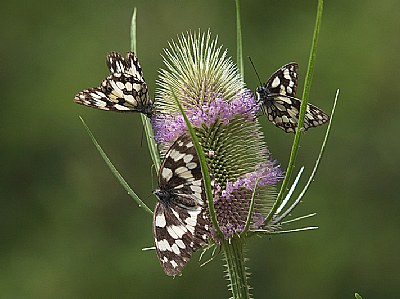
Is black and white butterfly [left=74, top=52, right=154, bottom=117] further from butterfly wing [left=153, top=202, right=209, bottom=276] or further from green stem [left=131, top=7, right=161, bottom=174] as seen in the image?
butterfly wing [left=153, top=202, right=209, bottom=276]

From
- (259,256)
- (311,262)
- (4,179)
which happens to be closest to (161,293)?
(259,256)

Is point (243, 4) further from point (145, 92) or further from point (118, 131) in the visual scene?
point (145, 92)

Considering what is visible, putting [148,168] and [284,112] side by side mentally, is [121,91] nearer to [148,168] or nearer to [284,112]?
[284,112]

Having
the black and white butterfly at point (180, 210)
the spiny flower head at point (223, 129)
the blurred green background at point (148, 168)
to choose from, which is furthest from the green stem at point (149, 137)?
the blurred green background at point (148, 168)

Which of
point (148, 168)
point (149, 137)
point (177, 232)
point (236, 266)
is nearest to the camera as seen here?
point (177, 232)

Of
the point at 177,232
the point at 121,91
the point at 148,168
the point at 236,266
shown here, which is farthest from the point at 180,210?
the point at 148,168

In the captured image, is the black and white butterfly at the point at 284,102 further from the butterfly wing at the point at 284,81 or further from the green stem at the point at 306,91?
the green stem at the point at 306,91
